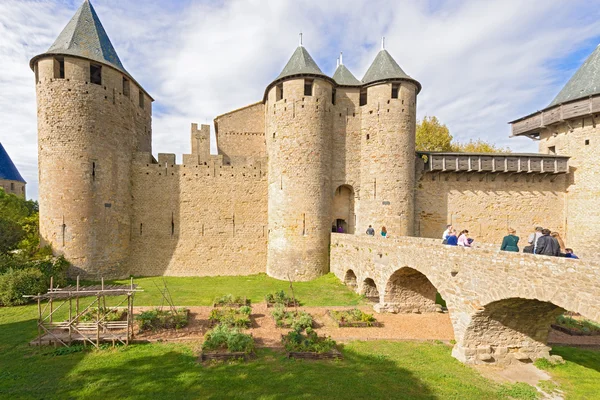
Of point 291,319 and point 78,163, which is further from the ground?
point 78,163

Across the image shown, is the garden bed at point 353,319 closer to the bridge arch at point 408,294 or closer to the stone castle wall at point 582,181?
the bridge arch at point 408,294

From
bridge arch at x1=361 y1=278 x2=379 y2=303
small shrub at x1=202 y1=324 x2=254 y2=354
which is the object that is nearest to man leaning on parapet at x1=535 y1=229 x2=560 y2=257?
small shrub at x1=202 y1=324 x2=254 y2=354

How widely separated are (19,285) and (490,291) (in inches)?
722

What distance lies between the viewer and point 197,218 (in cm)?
1845

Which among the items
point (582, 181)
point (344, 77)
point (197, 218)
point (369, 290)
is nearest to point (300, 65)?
point (344, 77)

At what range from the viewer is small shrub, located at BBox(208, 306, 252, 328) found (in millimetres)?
10291

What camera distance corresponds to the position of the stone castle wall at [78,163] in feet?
49.9

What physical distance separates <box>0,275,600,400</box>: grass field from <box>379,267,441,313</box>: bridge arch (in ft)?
9.96

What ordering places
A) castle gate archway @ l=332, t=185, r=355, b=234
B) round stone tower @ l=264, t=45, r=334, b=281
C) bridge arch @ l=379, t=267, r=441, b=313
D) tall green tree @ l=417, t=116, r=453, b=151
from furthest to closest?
tall green tree @ l=417, t=116, r=453, b=151
castle gate archway @ l=332, t=185, r=355, b=234
round stone tower @ l=264, t=45, r=334, b=281
bridge arch @ l=379, t=267, r=441, b=313

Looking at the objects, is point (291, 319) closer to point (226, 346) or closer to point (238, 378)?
point (226, 346)

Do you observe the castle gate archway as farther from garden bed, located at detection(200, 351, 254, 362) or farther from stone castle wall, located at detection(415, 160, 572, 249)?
garden bed, located at detection(200, 351, 254, 362)

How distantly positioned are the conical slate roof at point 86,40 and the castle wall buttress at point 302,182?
419 inches

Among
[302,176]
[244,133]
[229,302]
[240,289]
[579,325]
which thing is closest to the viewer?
[579,325]

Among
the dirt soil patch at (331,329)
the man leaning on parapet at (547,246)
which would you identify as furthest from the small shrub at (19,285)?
the man leaning on parapet at (547,246)
